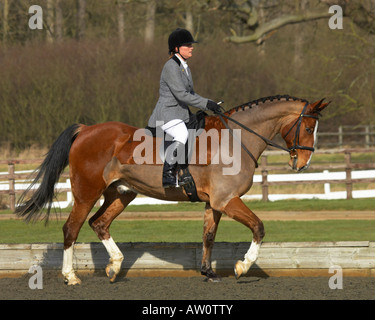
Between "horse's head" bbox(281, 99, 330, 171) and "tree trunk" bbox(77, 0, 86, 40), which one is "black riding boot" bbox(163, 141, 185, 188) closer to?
"horse's head" bbox(281, 99, 330, 171)

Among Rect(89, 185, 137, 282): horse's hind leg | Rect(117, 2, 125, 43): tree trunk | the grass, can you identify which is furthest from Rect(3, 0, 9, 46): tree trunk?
Rect(89, 185, 137, 282): horse's hind leg

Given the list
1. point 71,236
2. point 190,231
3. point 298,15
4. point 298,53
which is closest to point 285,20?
point 298,15

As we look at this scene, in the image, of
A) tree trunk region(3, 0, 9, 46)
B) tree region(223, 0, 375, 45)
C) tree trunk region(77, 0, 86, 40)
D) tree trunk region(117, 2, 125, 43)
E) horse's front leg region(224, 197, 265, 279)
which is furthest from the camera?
tree trunk region(77, 0, 86, 40)

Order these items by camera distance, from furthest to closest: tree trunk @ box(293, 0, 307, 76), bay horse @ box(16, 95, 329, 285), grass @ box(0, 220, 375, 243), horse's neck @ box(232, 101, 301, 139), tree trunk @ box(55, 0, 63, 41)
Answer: tree trunk @ box(293, 0, 307, 76) < tree trunk @ box(55, 0, 63, 41) < grass @ box(0, 220, 375, 243) < horse's neck @ box(232, 101, 301, 139) < bay horse @ box(16, 95, 329, 285)

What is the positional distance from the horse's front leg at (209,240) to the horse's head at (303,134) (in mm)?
967

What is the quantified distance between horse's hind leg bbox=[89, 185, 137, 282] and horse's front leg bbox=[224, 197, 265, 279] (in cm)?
128

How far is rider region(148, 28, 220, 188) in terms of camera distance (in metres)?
7.05

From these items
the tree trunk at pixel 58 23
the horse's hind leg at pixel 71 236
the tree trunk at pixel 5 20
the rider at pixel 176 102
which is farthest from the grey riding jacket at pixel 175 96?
the tree trunk at pixel 5 20

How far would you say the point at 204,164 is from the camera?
7035 mm

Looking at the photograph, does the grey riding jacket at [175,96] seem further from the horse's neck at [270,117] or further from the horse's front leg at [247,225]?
the horse's front leg at [247,225]

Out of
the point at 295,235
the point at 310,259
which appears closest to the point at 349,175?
the point at 295,235

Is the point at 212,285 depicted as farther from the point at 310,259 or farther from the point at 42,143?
the point at 42,143

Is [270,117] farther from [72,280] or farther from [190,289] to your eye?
[72,280]

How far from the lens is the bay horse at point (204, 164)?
7.01 metres
